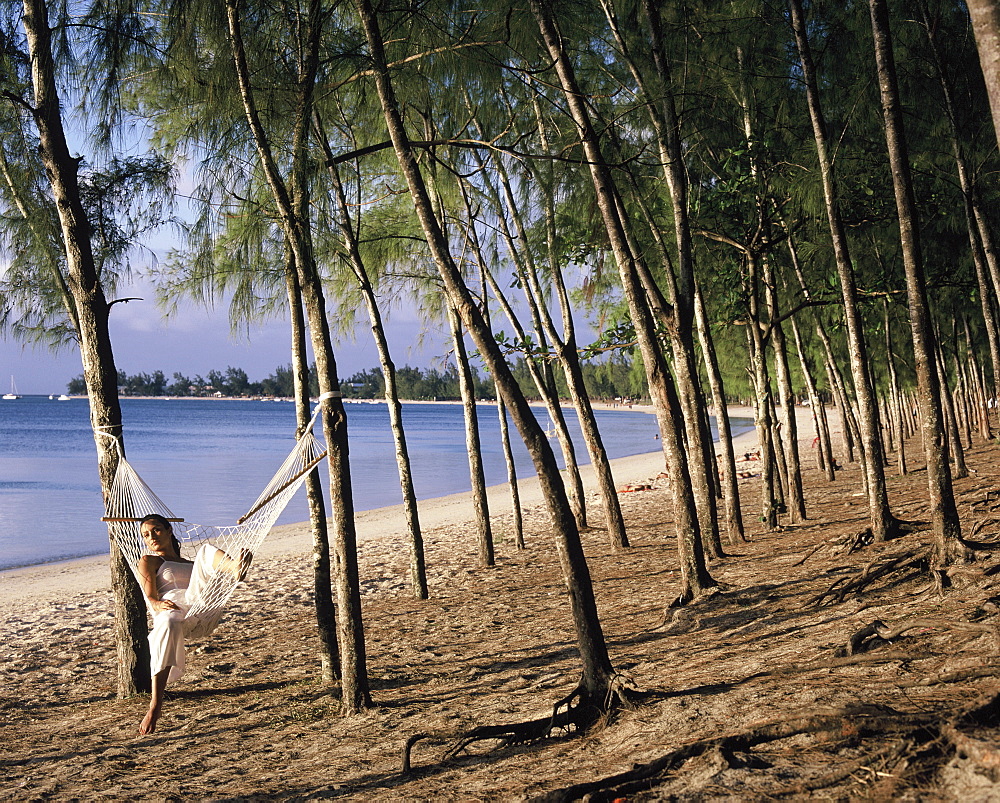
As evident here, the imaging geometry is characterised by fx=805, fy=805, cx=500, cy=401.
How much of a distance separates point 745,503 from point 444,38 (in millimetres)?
9108

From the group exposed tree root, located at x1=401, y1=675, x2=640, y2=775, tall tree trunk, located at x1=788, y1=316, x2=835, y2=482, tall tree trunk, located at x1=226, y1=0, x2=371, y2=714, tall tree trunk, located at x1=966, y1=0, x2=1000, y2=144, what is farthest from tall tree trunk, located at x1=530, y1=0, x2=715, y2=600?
tall tree trunk, located at x1=788, y1=316, x2=835, y2=482

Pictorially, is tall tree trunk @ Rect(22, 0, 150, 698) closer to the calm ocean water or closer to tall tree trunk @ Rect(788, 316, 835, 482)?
tall tree trunk @ Rect(788, 316, 835, 482)

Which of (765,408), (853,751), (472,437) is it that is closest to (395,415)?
(472,437)

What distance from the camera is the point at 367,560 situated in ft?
33.7

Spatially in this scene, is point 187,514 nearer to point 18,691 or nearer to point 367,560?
point 367,560

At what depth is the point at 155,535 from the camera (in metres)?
4.62

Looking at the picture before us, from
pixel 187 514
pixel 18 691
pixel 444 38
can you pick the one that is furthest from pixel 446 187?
pixel 187 514

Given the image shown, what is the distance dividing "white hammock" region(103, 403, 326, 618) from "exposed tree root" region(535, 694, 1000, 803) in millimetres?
2371

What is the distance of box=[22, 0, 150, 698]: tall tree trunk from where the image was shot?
4.95 meters

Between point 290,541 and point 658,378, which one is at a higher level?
point 658,378

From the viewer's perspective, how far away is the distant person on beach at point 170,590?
4184 mm

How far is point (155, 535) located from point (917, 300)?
14.3ft

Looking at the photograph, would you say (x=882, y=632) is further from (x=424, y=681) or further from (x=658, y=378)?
(x=424, y=681)

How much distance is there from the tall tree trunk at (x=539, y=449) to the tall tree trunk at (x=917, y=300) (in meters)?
1.99
